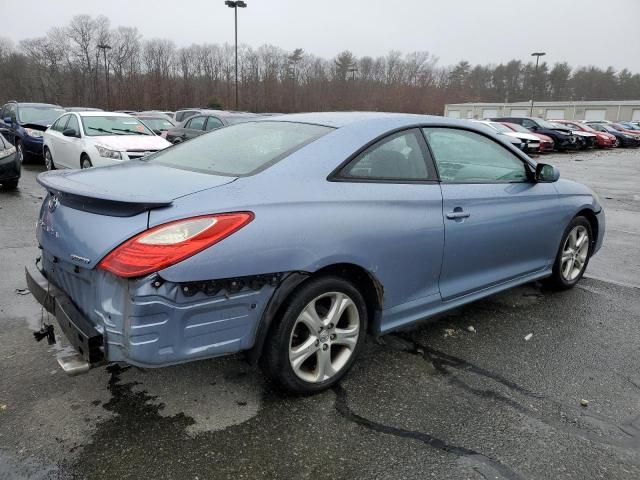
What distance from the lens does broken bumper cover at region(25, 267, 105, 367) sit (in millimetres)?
2283

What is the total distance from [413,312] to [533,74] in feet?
362

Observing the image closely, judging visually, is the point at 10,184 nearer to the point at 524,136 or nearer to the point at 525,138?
the point at 525,138

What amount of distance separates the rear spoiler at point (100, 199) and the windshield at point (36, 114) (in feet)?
44.3

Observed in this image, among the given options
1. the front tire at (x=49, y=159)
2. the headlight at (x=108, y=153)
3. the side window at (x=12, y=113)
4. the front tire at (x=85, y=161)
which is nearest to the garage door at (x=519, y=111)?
the side window at (x=12, y=113)

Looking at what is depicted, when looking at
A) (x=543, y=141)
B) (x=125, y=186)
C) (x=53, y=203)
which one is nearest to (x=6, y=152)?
(x=53, y=203)

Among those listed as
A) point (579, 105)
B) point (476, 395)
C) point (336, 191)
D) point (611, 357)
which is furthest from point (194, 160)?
point (579, 105)

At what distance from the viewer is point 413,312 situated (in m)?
3.21

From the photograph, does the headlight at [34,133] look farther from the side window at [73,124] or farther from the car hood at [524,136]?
the car hood at [524,136]

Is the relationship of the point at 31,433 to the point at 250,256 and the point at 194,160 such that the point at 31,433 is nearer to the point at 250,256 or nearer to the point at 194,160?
the point at 250,256

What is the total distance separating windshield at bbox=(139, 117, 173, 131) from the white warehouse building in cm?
5254

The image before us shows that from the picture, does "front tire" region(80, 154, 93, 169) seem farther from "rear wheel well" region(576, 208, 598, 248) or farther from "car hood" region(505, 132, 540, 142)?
"car hood" region(505, 132, 540, 142)

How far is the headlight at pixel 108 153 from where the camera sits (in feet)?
30.6

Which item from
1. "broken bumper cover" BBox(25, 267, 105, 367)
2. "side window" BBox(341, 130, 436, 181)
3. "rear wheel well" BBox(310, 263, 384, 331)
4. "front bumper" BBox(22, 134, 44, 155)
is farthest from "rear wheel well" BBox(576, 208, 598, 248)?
"front bumper" BBox(22, 134, 44, 155)

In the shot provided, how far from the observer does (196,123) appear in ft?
47.4
